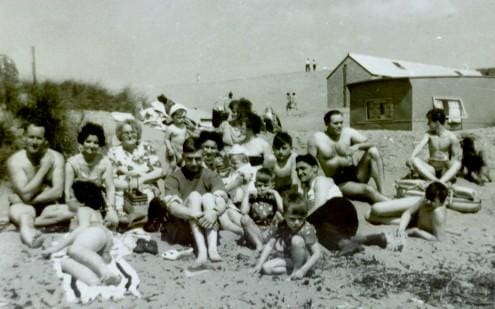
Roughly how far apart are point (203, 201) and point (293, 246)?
96 centimetres

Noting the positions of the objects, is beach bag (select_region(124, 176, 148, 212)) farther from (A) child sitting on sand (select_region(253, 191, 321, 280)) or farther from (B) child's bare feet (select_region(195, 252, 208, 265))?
(A) child sitting on sand (select_region(253, 191, 321, 280))

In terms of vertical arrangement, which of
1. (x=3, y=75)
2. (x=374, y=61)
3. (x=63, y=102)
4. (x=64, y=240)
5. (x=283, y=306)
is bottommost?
(x=283, y=306)

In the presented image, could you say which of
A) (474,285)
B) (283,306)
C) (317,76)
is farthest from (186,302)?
(317,76)

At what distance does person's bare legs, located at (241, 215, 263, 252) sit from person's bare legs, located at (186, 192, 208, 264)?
46cm

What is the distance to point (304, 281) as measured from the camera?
3.74 m

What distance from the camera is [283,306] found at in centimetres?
338

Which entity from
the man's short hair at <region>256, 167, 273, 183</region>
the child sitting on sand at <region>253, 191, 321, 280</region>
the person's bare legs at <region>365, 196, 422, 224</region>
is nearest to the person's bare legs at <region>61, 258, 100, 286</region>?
the child sitting on sand at <region>253, 191, 321, 280</region>

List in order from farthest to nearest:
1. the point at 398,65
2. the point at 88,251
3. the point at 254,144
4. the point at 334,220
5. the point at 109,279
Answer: the point at 398,65 → the point at 254,144 → the point at 334,220 → the point at 88,251 → the point at 109,279

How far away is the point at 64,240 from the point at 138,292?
835 millimetres

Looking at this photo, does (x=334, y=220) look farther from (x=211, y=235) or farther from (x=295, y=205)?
(x=211, y=235)

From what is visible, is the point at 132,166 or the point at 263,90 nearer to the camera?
the point at 132,166

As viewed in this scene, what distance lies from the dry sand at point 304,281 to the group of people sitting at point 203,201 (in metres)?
0.16

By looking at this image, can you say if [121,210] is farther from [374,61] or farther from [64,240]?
[374,61]

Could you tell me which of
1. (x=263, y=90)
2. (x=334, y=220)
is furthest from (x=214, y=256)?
(x=263, y=90)
